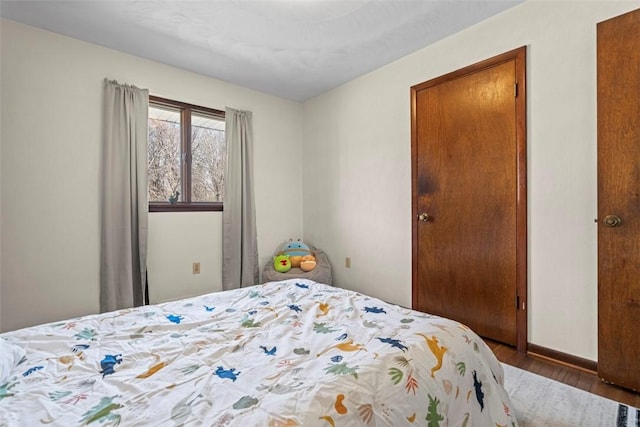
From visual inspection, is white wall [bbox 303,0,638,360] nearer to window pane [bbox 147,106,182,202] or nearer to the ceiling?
the ceiling

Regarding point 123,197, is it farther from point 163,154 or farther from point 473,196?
point 473,196

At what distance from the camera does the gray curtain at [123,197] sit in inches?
106

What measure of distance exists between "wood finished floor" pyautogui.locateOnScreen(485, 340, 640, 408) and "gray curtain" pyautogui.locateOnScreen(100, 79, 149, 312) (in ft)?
9.96

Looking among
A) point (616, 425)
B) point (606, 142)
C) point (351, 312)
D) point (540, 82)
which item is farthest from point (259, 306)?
point (540, 82)

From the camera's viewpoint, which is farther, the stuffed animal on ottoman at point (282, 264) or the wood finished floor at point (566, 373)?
the stuffed animal on ottoman at point (282, 264)

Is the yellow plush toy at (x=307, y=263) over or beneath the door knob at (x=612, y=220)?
beneath

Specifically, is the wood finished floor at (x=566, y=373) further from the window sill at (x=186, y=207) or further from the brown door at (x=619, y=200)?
the window sill at (x=186, y=207)

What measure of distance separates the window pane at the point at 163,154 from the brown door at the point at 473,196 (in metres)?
2.38

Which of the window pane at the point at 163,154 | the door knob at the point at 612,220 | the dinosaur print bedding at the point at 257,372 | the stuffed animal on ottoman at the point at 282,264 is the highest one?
the window pane at the point at 163,154

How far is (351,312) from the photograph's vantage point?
57.1 inches

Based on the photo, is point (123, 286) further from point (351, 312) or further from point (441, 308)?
point (441, 308)

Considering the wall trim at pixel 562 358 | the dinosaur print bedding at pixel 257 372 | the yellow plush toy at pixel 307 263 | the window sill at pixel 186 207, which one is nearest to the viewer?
the dinosaur print bedding at pixel 257 372

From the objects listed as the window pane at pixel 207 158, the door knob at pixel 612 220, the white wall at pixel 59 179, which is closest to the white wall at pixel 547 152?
the door knob at pixel 612 220

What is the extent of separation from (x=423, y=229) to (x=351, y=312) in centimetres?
162
